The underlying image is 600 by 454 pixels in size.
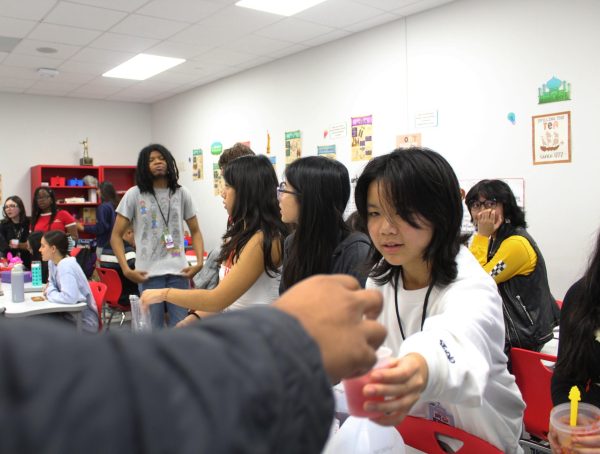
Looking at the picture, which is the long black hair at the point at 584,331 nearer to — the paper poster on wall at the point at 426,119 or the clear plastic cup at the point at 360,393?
the clear plastic cup at the point at 360,393

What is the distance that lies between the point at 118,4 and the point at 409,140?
3.00 metres

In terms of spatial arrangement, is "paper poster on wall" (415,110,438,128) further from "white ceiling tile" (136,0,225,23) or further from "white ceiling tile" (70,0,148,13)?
"white ceiling tile" (70,0,148,13)

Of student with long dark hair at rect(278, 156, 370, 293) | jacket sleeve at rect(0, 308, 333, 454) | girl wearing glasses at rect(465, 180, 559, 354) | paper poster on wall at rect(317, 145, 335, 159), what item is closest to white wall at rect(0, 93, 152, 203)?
paper poster on wall at rect(317, 145, 335, 159)

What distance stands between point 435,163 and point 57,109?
8786 mm

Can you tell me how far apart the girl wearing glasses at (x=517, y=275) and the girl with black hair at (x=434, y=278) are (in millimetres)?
1531

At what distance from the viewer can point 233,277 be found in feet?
7.45

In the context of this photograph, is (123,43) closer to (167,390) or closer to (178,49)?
(178,49)

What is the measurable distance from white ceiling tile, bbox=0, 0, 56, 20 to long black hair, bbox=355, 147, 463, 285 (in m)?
4.41

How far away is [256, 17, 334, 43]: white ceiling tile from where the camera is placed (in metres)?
5.28

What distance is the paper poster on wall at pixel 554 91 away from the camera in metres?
4.05

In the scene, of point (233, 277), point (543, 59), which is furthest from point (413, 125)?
point (233, 277)

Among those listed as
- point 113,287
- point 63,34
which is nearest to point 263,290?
point 113,287

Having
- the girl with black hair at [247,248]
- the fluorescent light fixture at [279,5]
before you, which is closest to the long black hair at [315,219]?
the girl with black hair at [247,248]

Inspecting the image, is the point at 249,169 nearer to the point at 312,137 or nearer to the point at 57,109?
the point at 312,137
